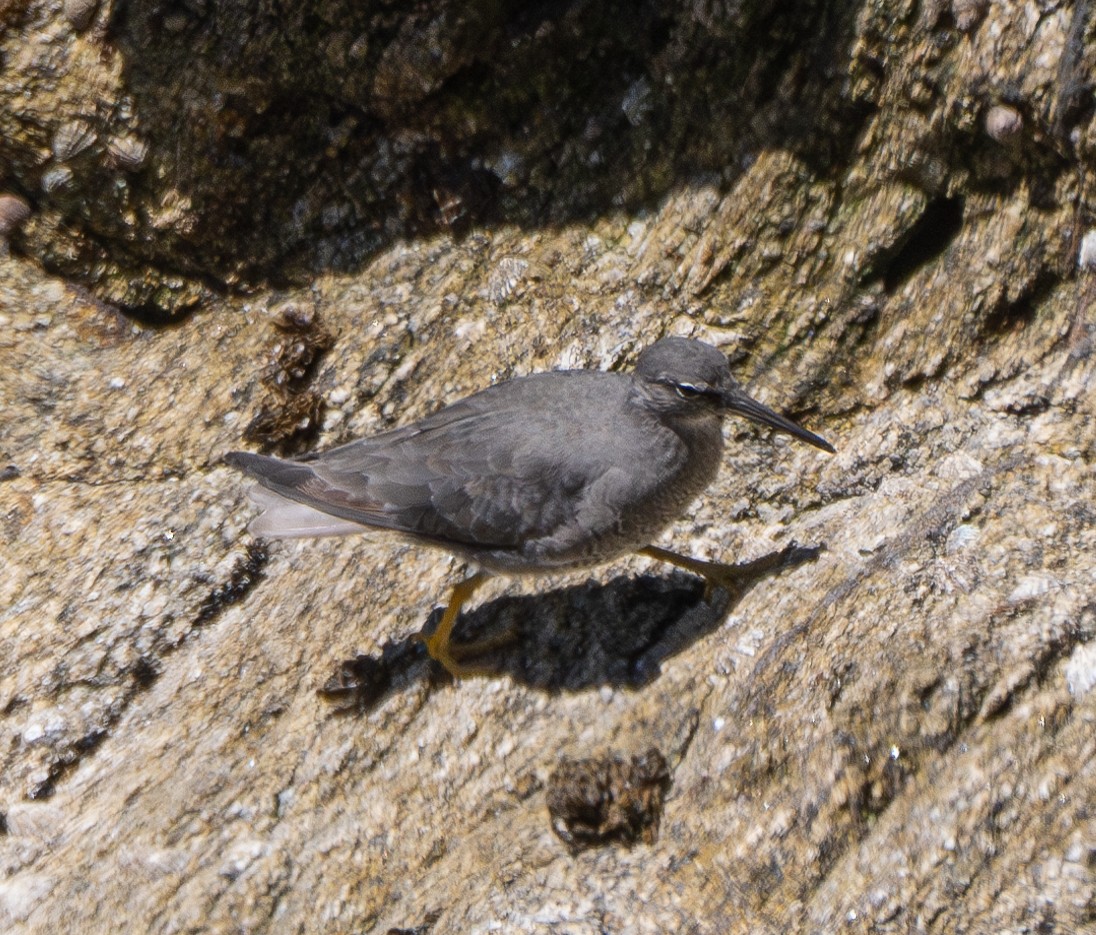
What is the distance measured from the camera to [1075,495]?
4727 millimetres

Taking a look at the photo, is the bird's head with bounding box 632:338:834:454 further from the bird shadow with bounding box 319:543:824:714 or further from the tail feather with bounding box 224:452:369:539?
the tail feather with bounding box 224:452:369:539

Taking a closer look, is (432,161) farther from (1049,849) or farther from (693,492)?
(1049,849)

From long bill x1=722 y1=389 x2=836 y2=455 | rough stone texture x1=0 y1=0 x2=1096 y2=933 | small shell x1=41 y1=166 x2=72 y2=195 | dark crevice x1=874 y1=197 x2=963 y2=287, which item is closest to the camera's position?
rough stone texture x1=0 y1=0 x2=1096 y2=933

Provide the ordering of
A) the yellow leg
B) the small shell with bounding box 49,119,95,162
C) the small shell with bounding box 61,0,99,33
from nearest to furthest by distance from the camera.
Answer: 1. the yellow leg
2. the small shell with bounding box 61,0,99,33
3. the small shell with bounding box 49,119,95,162

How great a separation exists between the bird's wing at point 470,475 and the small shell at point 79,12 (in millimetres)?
2743

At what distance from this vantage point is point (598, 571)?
568 cm

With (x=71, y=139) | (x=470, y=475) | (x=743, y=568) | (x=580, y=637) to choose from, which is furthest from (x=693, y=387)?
(x=71, y=139)

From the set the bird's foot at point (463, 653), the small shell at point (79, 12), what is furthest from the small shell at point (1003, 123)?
the small shell at point (79, 12)

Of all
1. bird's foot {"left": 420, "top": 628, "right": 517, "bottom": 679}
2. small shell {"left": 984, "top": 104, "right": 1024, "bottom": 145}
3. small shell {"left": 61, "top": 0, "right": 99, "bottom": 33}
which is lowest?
bird's foot {"left": 420, "top": 628, "right": 517, "bottom": 679}

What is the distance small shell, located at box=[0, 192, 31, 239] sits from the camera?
649 cm

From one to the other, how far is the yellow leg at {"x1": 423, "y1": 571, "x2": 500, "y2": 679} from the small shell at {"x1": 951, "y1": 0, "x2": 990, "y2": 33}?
338 centimetres

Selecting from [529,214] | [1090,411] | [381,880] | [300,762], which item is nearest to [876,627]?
[1090,411]

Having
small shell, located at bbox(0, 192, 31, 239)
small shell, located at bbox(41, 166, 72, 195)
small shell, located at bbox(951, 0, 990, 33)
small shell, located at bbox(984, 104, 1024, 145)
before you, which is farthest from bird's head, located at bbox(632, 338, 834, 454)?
small shell, located at bbox(0, 192, 31, 239)

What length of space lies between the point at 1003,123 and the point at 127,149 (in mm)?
4690
